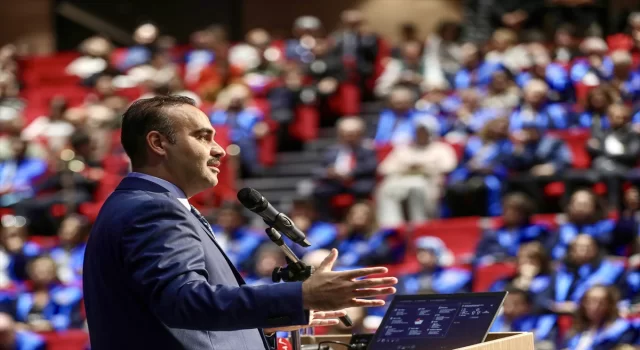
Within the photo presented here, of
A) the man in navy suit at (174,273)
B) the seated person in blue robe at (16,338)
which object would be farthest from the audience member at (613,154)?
the man in navy suit at (174,273)

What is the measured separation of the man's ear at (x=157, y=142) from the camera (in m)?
2.26

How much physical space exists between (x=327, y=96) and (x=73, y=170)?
8.26ft

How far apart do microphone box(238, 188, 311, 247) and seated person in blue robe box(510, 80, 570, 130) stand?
20.9ft

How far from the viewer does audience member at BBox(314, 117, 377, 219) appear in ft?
27.1

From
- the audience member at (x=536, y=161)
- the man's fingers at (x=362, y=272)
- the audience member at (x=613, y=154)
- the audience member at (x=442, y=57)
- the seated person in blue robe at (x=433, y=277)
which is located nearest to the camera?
the man's fingers at (x=362, y=272)

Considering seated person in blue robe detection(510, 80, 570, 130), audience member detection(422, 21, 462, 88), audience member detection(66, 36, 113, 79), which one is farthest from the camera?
audience member detection(66, 36, 113, 79)

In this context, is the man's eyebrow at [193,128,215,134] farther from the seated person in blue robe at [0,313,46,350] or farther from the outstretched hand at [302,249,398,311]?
the seated person in blue robe at [0,313,46,350]

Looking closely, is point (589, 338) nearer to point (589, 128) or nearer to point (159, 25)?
point (589, 128)

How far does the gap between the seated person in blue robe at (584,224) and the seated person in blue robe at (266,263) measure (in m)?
1.86

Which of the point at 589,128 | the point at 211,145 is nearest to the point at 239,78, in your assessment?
the point at 589,128

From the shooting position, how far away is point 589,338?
5617mm

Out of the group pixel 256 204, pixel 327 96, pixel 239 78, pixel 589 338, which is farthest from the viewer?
pixel 239 78

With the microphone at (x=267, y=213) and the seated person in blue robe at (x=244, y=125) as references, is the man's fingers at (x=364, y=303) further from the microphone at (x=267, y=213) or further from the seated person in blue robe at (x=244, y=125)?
the seated person in blue robe at (x=244, y=125)

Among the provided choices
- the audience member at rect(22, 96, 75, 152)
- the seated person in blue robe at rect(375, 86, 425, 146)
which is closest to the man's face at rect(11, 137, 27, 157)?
the audience member at rect(22, 96, 75, 152)
